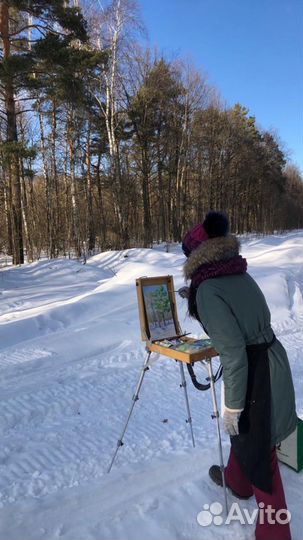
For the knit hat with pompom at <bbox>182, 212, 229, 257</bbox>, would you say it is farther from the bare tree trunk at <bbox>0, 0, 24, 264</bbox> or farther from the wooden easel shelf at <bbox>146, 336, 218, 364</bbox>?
the bare tree trunk at <bbox>0, 0, 24, 264</bbox>

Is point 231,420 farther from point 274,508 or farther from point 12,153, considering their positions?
point 12,153

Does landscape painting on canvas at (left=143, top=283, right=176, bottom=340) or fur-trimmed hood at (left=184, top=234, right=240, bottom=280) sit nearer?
fur-trimmed hood at (left=184, top=234, right=240, bottom=280)

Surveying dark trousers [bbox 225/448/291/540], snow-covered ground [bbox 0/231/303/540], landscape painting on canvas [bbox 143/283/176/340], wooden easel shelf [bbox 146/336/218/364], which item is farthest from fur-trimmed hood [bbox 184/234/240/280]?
snow-covered ground [bbox 0/231/303/540]

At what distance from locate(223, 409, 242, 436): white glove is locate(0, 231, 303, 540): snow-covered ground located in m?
0.78

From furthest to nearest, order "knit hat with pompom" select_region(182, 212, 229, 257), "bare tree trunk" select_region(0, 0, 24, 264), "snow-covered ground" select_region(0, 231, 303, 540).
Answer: "bare tree trunk" select_region(0, 0, 24, 264) < "snow-covered ground" select_region(0, 231, 303, 540) < "knit hat with pompom" select_region(182, 212, 229, 257)

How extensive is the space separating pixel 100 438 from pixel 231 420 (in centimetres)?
182

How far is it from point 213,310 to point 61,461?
2.06 m

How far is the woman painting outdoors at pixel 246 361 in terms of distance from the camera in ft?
7.41

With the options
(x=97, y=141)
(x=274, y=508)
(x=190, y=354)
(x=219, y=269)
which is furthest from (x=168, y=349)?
(x=97, y=141)

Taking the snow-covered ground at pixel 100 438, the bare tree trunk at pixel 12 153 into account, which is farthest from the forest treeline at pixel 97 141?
the snow-covered ground at pixel 100 438

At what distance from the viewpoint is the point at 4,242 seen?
14656 mm

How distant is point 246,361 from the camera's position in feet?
7.39

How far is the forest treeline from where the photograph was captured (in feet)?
47.8

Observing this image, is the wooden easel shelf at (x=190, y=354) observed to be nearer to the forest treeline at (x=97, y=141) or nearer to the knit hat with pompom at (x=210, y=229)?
the knit hat with pompom at (x=210, y=229)
